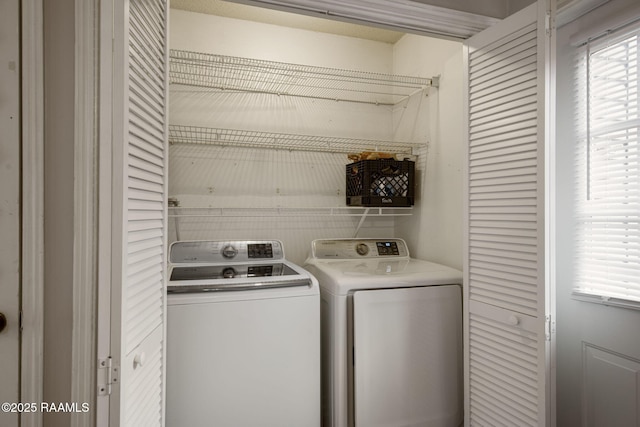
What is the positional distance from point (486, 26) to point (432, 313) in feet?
4.73

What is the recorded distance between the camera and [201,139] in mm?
2318

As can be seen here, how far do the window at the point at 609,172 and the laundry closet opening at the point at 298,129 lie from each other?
65 cm

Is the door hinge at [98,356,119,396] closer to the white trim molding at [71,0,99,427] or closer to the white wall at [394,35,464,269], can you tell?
the white trim molding at [71,0,99,427]

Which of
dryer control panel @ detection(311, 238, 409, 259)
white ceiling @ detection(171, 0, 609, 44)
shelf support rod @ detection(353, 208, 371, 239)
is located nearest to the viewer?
white ceiling @ detection(171, 0, 609, 44)

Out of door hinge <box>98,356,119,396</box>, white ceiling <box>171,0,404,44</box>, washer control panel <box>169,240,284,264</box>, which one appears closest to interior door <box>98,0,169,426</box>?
door hinge <box>98,356,119,396</box>

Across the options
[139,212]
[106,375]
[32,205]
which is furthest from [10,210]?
[106,375]

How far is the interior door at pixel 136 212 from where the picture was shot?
3.04 feet

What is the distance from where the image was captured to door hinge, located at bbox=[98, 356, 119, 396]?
92 cm

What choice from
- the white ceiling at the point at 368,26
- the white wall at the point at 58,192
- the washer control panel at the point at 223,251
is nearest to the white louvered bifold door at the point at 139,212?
the white wall at the point at 58,192

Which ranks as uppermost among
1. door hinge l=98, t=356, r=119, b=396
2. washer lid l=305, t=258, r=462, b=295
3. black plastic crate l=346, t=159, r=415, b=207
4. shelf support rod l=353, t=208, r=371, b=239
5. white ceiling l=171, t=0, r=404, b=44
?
white ceiling l=171, t=0, r=404, b=44

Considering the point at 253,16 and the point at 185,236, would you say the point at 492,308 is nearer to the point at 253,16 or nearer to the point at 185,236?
the point at 185,236

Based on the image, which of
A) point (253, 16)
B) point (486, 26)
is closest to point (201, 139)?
point (253, 16)

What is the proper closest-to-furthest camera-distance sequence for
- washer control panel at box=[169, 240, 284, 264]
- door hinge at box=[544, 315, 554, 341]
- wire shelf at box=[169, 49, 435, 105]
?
1. door hinge at box=[544, 315, 554, 341]
2. washer control panel at box=[169, 240, 284, 264]
3. wire shelf at box=[169, 49, 435, 105]

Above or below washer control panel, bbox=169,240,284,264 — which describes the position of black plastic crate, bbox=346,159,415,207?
above
